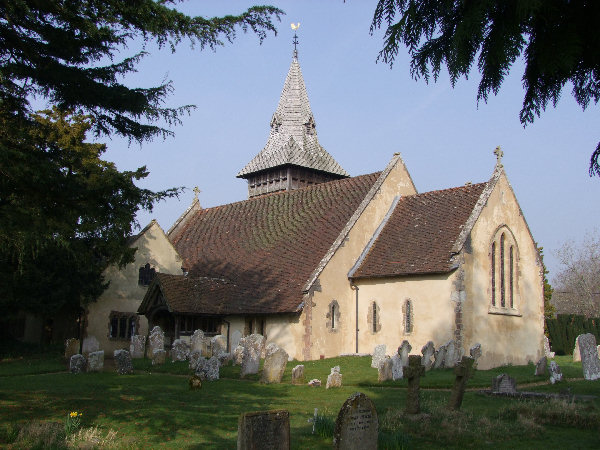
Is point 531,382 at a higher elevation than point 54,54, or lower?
lower

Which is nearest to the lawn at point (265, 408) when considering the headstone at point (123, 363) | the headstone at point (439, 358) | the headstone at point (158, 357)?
the headstone at point (123, 363)

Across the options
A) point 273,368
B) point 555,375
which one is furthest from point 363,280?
point 555,375

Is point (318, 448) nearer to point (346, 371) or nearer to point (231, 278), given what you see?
point (346, 371)

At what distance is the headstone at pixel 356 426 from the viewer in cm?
798

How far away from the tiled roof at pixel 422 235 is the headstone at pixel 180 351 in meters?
8.19

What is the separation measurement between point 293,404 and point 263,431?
7.14 meters

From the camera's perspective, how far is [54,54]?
34.8 ft

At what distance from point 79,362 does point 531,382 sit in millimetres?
14579

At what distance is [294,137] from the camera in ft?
135

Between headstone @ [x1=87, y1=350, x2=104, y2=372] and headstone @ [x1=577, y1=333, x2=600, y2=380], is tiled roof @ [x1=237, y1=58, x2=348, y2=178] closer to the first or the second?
headstone @ [x1=87, y1=350, x2=104, y2=372]

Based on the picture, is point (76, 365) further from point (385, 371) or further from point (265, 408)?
point (385, 371)

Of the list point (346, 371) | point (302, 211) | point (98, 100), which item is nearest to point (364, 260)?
point (302, 211)

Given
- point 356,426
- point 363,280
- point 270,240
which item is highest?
point 270,240

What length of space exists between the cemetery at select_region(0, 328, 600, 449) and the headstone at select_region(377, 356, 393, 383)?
5 cm
